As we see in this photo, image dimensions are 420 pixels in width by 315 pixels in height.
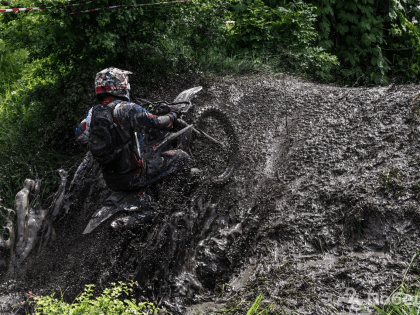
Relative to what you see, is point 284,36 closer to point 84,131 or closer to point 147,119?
point 147,119

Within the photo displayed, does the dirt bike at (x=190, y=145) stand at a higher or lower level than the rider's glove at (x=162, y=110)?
lower

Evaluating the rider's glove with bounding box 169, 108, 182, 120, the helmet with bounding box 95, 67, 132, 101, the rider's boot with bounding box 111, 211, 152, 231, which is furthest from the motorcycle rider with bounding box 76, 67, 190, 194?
the rider's boot with bounding box 111, 211, 152, 231

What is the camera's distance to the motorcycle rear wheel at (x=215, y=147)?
20.1ft

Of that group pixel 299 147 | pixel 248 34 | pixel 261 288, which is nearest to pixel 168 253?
pixel 261 288

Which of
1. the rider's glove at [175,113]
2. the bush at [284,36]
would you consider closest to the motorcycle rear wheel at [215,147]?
the rider's glove at [175,113]

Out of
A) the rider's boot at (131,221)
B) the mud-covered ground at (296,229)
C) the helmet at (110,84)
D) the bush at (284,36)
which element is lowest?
the mud-covered ground at (296,229)

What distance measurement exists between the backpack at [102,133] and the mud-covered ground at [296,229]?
867mm

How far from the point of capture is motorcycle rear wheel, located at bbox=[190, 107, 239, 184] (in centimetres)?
611

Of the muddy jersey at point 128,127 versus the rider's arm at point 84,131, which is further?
the rider's arm at point 84,131

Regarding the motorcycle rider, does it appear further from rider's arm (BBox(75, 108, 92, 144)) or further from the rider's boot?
the rider's boot

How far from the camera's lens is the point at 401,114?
19.8 feet

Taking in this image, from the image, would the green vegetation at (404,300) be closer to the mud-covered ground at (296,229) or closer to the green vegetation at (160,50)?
the mud-covered ground at (296,229)

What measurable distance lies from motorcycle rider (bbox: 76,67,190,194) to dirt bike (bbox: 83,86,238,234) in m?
0.13

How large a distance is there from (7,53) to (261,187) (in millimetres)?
7182
